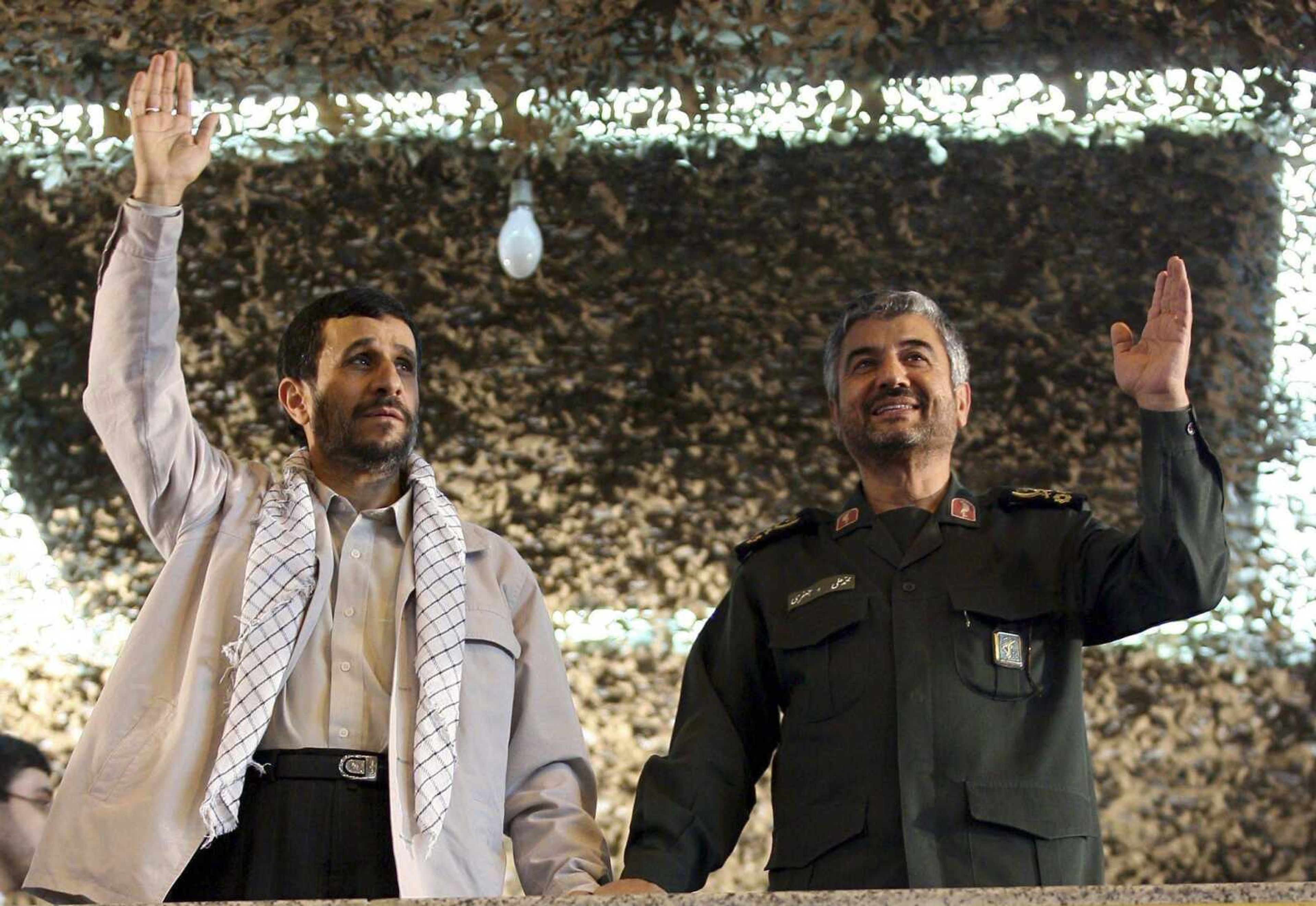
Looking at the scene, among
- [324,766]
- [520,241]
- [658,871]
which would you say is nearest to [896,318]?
[658,871]

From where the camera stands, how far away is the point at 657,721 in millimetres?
2953

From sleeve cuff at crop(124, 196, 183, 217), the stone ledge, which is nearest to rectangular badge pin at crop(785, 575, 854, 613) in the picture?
the stone ledge

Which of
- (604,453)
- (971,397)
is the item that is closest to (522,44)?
(604,453)

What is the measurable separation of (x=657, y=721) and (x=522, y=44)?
117 centimetres

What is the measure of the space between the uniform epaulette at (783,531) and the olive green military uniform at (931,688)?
0.04 m

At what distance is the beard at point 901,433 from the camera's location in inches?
81.5

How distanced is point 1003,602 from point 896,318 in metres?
0.38

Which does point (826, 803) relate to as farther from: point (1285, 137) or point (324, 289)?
point (1285, 137)

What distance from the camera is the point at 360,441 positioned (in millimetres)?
2121

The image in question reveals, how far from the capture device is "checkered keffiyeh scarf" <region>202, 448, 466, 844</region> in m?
1.85

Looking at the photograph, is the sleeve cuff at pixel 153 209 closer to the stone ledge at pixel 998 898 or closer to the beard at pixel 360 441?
the beard at pixel 360 441

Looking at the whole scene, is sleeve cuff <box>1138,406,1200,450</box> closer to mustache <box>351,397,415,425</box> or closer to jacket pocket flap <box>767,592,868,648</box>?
jacket pocket flap <box>767,592,868,648</box>

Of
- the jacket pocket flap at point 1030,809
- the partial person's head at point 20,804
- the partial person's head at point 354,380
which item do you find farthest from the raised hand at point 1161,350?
the partial person's head at point 20,804

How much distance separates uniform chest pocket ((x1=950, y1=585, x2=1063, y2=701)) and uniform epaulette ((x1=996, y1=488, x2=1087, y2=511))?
126 millimetres
